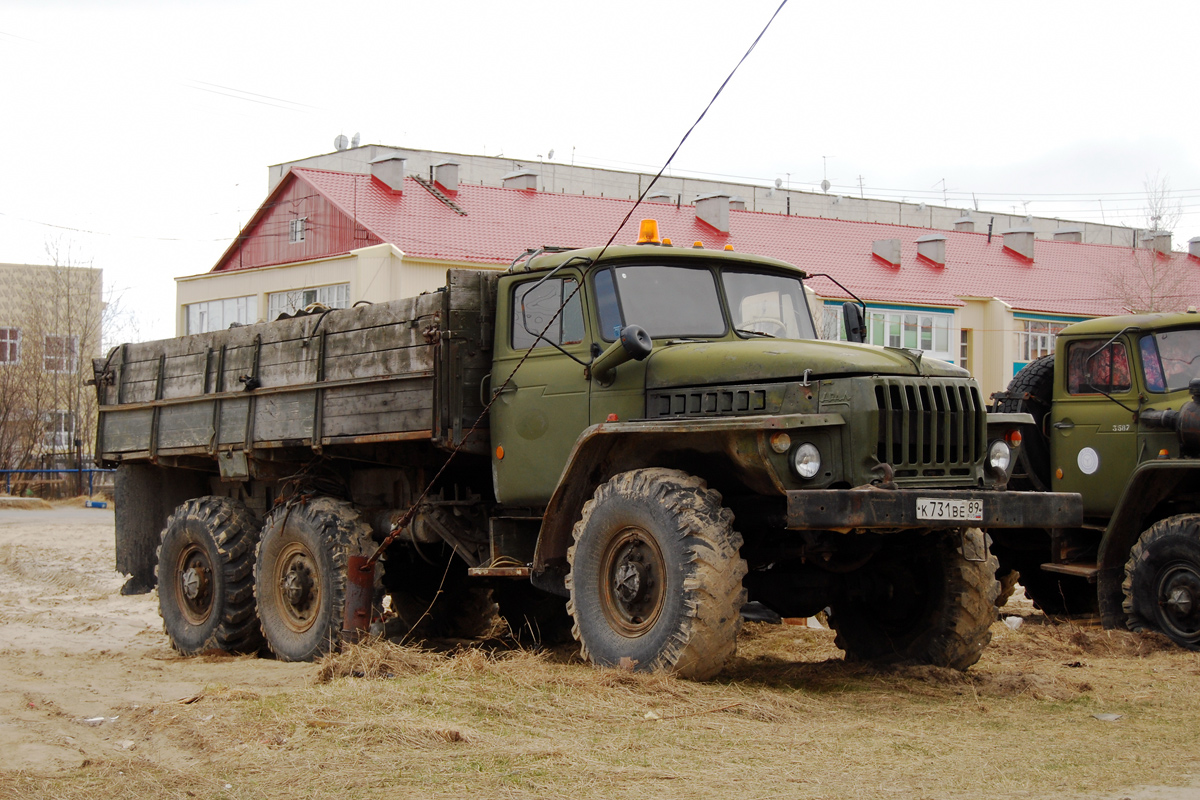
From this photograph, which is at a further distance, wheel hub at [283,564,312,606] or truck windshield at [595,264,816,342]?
wheel hub at [283,564,312,606]

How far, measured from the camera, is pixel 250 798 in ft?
16.7

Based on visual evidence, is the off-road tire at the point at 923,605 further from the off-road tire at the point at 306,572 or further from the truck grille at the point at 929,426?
the off-road tire at the point at 306,572

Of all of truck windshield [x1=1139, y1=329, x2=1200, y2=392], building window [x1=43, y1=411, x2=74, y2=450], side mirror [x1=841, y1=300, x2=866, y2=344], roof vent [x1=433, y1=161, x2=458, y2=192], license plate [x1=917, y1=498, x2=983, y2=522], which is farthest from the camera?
building window [x1=43, y1=411, x2=74, y2=450]

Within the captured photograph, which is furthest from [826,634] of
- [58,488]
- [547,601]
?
[58,488]

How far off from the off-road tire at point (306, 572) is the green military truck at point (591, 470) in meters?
0.02

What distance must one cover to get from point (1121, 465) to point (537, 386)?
502 centimetres

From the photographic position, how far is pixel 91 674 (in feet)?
29.5

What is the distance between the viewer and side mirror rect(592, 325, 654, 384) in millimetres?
7570

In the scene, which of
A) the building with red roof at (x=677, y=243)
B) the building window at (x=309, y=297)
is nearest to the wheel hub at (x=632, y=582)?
the building with red roof at (x=677, y=243)

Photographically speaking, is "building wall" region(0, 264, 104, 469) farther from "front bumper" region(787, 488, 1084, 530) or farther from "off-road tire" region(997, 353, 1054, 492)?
"front bumper" region(787, 488, 1084, 530)

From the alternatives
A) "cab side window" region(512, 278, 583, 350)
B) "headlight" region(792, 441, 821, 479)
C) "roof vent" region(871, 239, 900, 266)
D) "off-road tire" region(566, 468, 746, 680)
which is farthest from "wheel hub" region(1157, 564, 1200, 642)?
"roof vent" region(871, 239, 900, 266)

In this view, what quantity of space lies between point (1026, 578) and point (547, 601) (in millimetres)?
4344

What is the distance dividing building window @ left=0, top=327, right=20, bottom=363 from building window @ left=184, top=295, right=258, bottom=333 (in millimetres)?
7677

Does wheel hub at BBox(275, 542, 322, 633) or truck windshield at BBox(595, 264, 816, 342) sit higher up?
truck windshield at BBox(595, 264, 816, 342)
